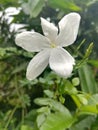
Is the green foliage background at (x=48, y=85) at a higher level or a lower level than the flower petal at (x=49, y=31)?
lower

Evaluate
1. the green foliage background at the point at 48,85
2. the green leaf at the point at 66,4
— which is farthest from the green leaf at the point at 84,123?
the green leaf at the point at 66,4

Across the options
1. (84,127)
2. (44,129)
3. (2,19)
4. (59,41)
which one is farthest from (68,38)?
(2,19)

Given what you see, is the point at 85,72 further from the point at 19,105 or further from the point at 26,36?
the point at 26,36

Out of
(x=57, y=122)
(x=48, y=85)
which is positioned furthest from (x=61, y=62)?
(x=48, y=85)

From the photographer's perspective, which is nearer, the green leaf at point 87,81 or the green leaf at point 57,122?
the green leaf at point 57,122

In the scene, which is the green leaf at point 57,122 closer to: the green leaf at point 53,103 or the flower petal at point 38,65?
the green leaf at point 53,103

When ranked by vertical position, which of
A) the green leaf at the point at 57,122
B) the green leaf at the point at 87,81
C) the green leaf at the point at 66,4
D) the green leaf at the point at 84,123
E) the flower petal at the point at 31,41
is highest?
the green leaf at the point at 66,4

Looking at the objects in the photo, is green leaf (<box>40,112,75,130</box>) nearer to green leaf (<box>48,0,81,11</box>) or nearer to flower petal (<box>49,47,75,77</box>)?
flower petal (<box>49,47,75,77</box>)

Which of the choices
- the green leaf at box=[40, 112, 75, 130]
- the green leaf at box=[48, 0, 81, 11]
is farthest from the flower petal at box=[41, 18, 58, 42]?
the green leaf at box=[48, 0, 81, 11]
